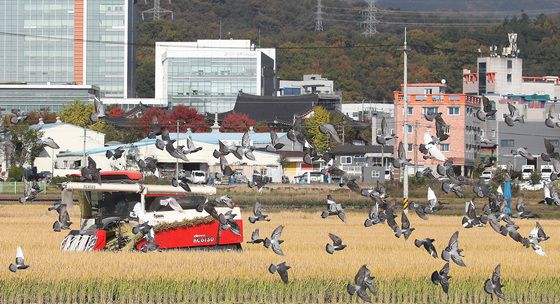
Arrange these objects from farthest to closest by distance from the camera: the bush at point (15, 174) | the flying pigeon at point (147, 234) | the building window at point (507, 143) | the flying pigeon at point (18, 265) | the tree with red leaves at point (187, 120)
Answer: the tree with red leaves at point (187, 120) → the building window at point (507, 143) → the bush at point (15, 174) → the flying pigeon at point (147, 234) → the flying pigeon at point (18, 265)

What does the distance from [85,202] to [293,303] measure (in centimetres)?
523

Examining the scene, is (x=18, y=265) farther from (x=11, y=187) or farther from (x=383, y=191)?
(x=11, y=187)

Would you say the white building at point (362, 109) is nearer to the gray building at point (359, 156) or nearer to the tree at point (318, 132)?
the gray building at point (359, 156)

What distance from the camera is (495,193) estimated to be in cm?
2028

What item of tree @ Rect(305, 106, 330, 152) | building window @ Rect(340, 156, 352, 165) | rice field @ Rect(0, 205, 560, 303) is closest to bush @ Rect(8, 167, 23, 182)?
tree @ Rect(305, 106, 330, 152)

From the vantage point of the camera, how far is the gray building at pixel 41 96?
363 feet

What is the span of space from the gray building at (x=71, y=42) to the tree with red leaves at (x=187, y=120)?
120ft

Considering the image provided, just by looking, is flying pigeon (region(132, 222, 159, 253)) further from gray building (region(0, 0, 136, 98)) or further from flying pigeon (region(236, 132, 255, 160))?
gray building (region(0, 0, 136, 98))

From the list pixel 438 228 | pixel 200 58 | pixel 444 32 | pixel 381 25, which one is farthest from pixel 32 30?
pixel 438 228

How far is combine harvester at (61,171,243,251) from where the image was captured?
2106 cm

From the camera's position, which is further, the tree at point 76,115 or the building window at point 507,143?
the tree at point 76,115

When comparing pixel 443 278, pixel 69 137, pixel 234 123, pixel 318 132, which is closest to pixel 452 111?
pixel 318 132

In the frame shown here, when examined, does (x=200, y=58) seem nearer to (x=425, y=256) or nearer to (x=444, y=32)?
(x=444, y=32)

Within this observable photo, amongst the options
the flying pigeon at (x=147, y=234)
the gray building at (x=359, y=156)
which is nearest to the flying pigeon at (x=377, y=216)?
the flying pigeon at (x=147, y=234)
